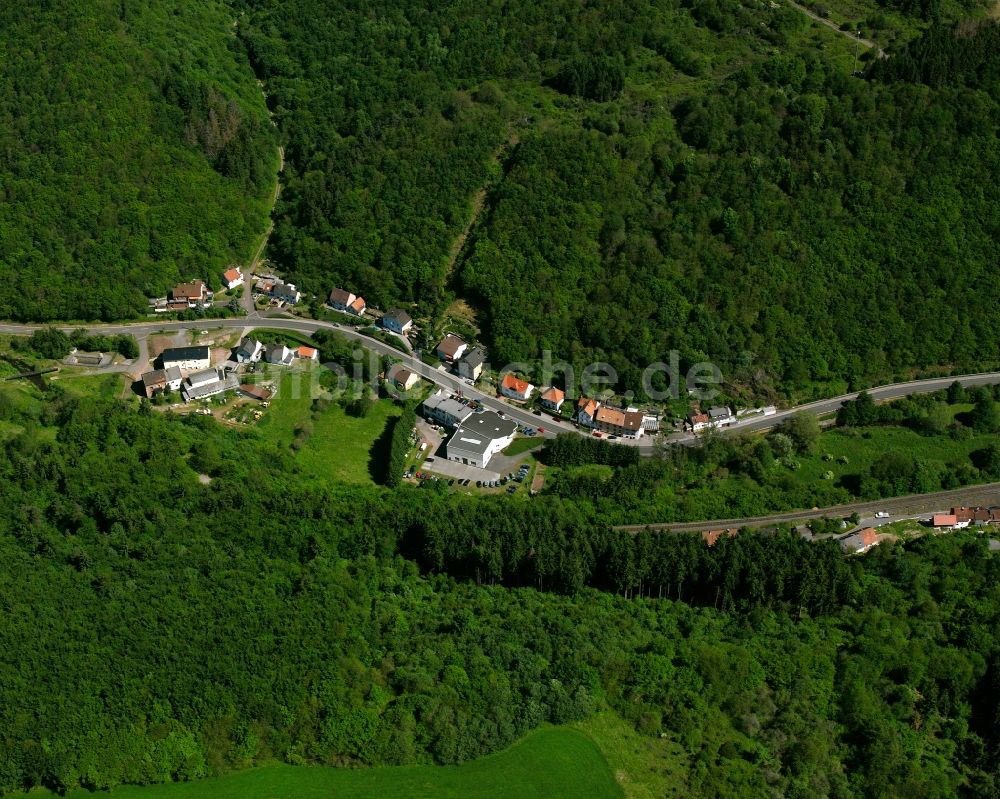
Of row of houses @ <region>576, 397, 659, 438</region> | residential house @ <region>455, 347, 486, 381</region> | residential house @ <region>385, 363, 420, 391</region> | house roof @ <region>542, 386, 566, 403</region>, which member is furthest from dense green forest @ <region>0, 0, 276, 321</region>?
row of houses @ <region>576, 397, 659, 438</region>

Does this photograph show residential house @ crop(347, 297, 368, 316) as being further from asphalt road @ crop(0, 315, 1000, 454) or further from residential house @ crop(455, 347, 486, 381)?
residential house @ crop(455, 347, 486, 381)

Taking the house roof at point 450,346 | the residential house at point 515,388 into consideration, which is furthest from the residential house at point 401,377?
the residential house at point 515,388

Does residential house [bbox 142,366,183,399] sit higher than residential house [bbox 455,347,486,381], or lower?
lower

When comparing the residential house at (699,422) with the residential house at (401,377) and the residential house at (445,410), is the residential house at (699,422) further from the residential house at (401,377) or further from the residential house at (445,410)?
the residential house at (401,377)

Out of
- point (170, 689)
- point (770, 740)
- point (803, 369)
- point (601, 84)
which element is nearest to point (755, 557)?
point (770, 740)

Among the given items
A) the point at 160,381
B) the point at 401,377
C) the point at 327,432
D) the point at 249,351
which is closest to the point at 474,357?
the point at 401,377

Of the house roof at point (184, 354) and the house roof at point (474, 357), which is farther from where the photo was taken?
the house roof at point (474, 357)
